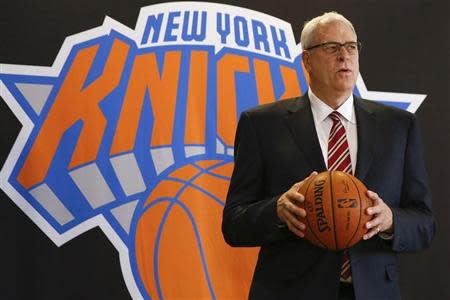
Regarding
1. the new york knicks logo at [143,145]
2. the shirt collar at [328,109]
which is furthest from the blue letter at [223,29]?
the shirt collar at [328,109]

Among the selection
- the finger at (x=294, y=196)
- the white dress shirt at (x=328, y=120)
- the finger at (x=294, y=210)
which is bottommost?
the finger at (x=294, y=210)

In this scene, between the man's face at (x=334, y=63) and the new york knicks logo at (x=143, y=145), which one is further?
the new york knicks logo at (x=143, y=145)

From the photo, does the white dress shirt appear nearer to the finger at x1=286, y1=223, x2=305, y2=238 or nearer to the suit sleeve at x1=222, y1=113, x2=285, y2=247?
the suit sleeve at x1=222, y1=113, x2=285, y2=247

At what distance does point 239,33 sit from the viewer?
3086 mm

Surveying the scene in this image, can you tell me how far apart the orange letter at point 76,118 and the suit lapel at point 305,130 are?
1181 millimetres

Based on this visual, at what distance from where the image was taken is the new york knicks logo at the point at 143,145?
2941 millimetres

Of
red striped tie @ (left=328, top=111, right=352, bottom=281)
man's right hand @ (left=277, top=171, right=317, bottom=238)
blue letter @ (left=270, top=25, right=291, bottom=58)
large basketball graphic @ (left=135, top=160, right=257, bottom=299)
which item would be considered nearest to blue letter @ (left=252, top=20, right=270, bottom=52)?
blue letter @ (left=270, top=25, right=291, bottom=58)

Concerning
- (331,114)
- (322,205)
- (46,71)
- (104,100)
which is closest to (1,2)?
(46,71)

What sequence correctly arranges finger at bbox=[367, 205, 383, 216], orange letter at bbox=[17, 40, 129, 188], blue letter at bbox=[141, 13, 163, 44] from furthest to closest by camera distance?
blue letter at bbox=[141, 13, 163, 44] → orange letter at bbox=[17, 40, 129, 188] → finger at bbox=[367, 205, 383, 216]

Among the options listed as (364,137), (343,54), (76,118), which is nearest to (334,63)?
(343,54)

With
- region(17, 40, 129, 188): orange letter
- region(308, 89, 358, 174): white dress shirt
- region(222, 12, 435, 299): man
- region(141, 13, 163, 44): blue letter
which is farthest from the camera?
region(141, 13, 163, 44): blue letter

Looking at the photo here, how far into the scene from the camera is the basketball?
1730 millimetres

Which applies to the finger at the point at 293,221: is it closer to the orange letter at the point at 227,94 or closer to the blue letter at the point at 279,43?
the orange letter at the point at 227,94

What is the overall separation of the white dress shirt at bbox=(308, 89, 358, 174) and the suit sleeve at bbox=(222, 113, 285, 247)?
0.20 metres
